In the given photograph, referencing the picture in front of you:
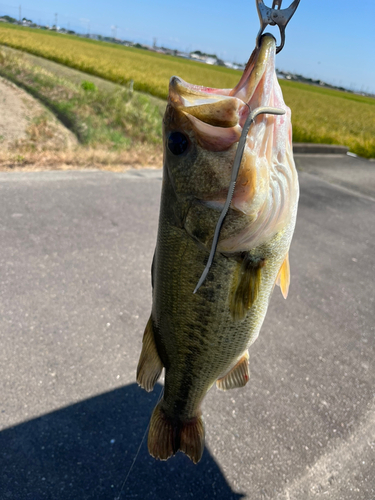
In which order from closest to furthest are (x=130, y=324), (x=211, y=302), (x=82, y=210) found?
(x=211, y=302) → (x=130, y=324) → (x=82, y=210)

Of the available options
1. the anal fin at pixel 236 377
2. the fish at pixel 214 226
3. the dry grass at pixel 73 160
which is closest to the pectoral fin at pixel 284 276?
the fish at pixel 214 226

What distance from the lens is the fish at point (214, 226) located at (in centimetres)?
113

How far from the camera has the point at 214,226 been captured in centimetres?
119

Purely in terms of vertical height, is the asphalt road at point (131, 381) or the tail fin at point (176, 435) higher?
the tail fin at point (176, 435)

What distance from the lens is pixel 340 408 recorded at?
280 centimetres

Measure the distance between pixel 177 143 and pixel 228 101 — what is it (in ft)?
0.66

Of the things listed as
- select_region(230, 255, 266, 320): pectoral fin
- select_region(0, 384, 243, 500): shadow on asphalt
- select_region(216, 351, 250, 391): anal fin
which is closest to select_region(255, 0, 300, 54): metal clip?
select_region(230, 255, 266, 320): pectoral fin

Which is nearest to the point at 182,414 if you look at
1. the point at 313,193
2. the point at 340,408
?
the point at 340,408

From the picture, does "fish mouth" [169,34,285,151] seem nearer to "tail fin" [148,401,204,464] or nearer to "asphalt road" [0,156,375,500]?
"tail fin" [148,401,204,464]

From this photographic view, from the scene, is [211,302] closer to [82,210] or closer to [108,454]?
[108,454]

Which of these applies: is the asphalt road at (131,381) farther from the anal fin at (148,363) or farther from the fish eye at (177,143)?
the fish eye at (177,143)

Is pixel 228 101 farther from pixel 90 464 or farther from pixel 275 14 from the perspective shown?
pixel 90 464

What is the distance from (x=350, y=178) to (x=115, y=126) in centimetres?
626

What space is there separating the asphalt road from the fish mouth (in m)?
1.92
